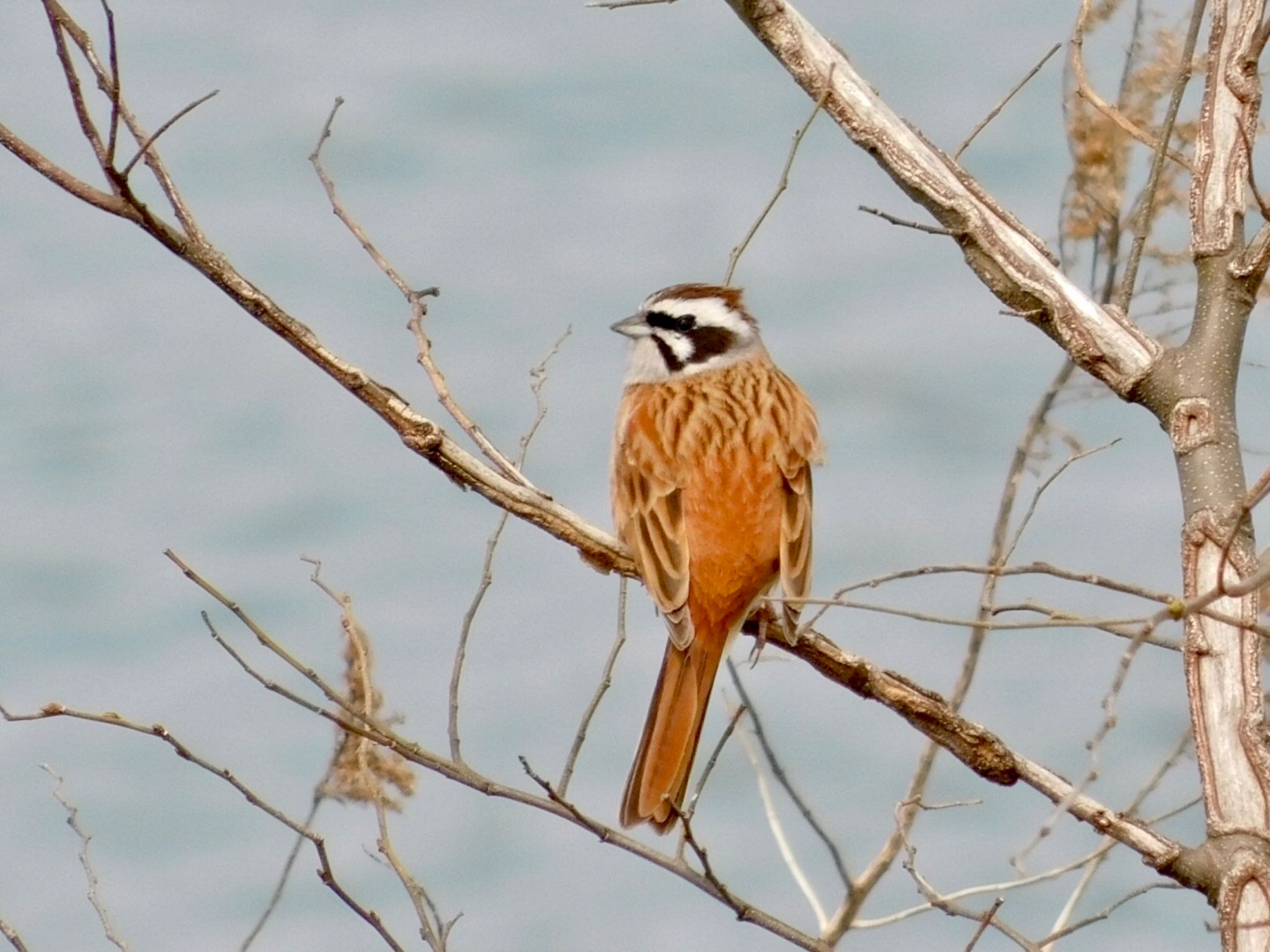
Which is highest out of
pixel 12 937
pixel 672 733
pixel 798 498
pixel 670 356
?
pixel 670 356

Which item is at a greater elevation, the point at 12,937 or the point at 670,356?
the point at 670,356

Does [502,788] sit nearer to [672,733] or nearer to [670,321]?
[672,733]

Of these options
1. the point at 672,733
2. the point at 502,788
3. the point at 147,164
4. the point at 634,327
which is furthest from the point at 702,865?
the point at 634,327

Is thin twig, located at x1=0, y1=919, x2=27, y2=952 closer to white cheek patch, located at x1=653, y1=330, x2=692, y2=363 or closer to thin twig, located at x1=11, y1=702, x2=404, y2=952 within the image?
thin twig, located at x1=11, y1=702, x2=404, y2=952

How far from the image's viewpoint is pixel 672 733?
4816mm

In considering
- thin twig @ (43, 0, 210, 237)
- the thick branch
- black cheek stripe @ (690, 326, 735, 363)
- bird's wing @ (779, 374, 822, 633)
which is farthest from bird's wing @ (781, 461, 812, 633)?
thin twig @ (43, 0, 210, 237)

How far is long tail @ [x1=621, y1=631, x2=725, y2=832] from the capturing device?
15.5ft

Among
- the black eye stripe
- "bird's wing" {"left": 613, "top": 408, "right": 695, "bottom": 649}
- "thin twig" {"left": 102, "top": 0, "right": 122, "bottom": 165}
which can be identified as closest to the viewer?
"thin twig" {"left": 102, "top": 0, "right": 122, "bottom": 165}

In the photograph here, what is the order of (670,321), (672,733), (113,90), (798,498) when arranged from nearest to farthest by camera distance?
(113,90), (672,733), (798,498), (670,321)

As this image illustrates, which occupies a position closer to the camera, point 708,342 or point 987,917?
point 987,917

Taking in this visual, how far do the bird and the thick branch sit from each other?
0.99 meters

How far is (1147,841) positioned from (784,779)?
1.22 metres

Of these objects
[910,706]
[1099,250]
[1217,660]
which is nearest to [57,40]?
[910,706]

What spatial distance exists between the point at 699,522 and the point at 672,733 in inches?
22.5
